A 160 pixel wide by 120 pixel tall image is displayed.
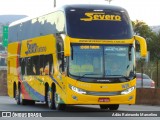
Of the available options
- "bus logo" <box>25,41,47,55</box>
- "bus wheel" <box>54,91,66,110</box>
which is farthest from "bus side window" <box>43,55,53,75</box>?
"bus wheel" <box>54,91,66,110</box>

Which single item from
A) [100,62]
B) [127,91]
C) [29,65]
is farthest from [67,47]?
[29,65]

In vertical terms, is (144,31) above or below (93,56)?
below

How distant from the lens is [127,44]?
2400cm

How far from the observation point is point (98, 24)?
23.9 meters

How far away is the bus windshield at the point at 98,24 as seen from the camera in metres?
23.6

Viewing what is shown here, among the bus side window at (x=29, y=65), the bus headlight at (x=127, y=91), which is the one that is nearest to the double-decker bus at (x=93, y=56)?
the bus headlight at (x=127, y=91)

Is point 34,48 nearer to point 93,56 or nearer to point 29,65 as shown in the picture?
point 29,65

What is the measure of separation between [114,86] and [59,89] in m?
2.16

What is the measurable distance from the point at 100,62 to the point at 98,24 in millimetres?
1423

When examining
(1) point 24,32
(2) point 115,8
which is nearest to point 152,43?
(1) point 24,32

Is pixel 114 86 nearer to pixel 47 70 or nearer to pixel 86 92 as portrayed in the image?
pixel 86 92

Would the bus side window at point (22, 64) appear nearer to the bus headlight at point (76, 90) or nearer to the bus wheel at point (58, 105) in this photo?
the bus wheel at point (58, 105)

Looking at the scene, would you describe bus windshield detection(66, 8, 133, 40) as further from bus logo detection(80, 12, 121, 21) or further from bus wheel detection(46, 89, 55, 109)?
bus wheel detection(46, 89, 55, 109)

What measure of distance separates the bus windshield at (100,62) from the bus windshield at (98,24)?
451mm
